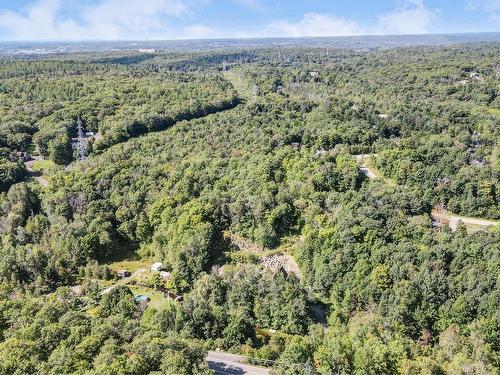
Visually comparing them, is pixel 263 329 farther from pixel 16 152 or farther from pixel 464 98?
pixel 464 98

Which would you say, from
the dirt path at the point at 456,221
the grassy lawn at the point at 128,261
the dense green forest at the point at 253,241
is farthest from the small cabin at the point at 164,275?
the dirt path at the point at 456,221

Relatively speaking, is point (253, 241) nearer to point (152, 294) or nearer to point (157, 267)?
point (157, 267)

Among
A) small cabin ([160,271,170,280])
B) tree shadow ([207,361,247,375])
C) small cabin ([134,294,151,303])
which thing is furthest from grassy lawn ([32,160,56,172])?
tree shadow ([207,361,247,375])

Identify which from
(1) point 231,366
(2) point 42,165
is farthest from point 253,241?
(2) point 42,165

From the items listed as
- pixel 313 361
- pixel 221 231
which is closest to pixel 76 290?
pixel 221 231

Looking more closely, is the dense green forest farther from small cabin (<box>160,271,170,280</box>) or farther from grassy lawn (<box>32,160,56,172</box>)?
grassy lawn (<box>32,160,56,172</box>)

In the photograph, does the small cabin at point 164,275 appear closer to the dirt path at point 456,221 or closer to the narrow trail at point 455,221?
the narrow trail at point 455,221
